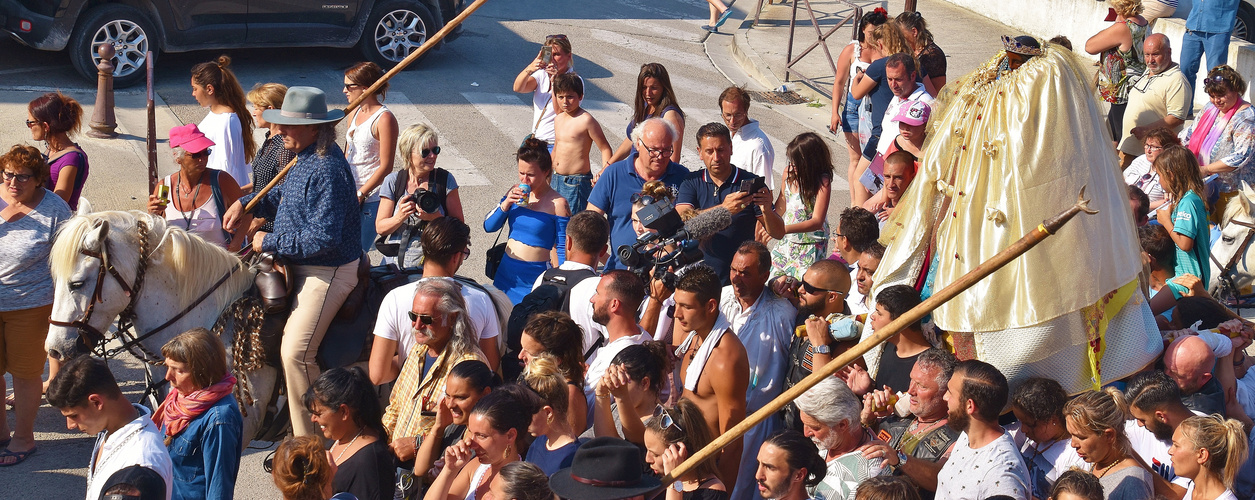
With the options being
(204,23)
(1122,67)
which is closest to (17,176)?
(204,23)

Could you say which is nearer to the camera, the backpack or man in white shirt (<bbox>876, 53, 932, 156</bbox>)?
the backpack

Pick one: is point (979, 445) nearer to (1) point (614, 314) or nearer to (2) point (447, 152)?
(1) point (614, 314)

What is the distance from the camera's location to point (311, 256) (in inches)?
228

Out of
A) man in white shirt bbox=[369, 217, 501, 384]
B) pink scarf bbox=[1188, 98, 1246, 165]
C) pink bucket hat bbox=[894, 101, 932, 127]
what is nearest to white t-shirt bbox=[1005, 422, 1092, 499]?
man in white shirt bbox=[369, 217, 501, 384]

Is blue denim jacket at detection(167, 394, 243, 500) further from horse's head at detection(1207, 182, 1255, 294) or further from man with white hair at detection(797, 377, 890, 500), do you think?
horse's head at detection(1207, 182, 1255, 294)

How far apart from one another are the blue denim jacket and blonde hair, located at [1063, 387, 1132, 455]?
138 inches

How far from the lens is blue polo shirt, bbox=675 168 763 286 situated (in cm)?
685

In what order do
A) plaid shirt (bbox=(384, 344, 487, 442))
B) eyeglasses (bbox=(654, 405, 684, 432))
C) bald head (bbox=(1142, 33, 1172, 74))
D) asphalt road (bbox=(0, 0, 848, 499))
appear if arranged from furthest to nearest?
asphalt road (bbox=(0, 0, 848, 499)) → bald head (bbox=(1142, 33, 1172, 74)) → plaid shirt (bbox=(384, 344, 487, 442)) → eyeglasses (bbox=(654, 405, 684, 432))

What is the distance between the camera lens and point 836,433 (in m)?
4.67

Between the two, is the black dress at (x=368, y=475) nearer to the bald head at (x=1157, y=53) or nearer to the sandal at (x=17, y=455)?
the sandal at (x=17, y=455)

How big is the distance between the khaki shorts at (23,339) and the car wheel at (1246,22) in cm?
1333

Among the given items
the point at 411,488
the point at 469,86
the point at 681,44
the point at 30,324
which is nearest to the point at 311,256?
the point at 411,488

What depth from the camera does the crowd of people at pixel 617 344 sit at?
4.45 m

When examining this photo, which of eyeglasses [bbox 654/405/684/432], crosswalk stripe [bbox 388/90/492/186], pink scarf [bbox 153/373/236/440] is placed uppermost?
eyeglasses [bbox 654/405/684/432]
